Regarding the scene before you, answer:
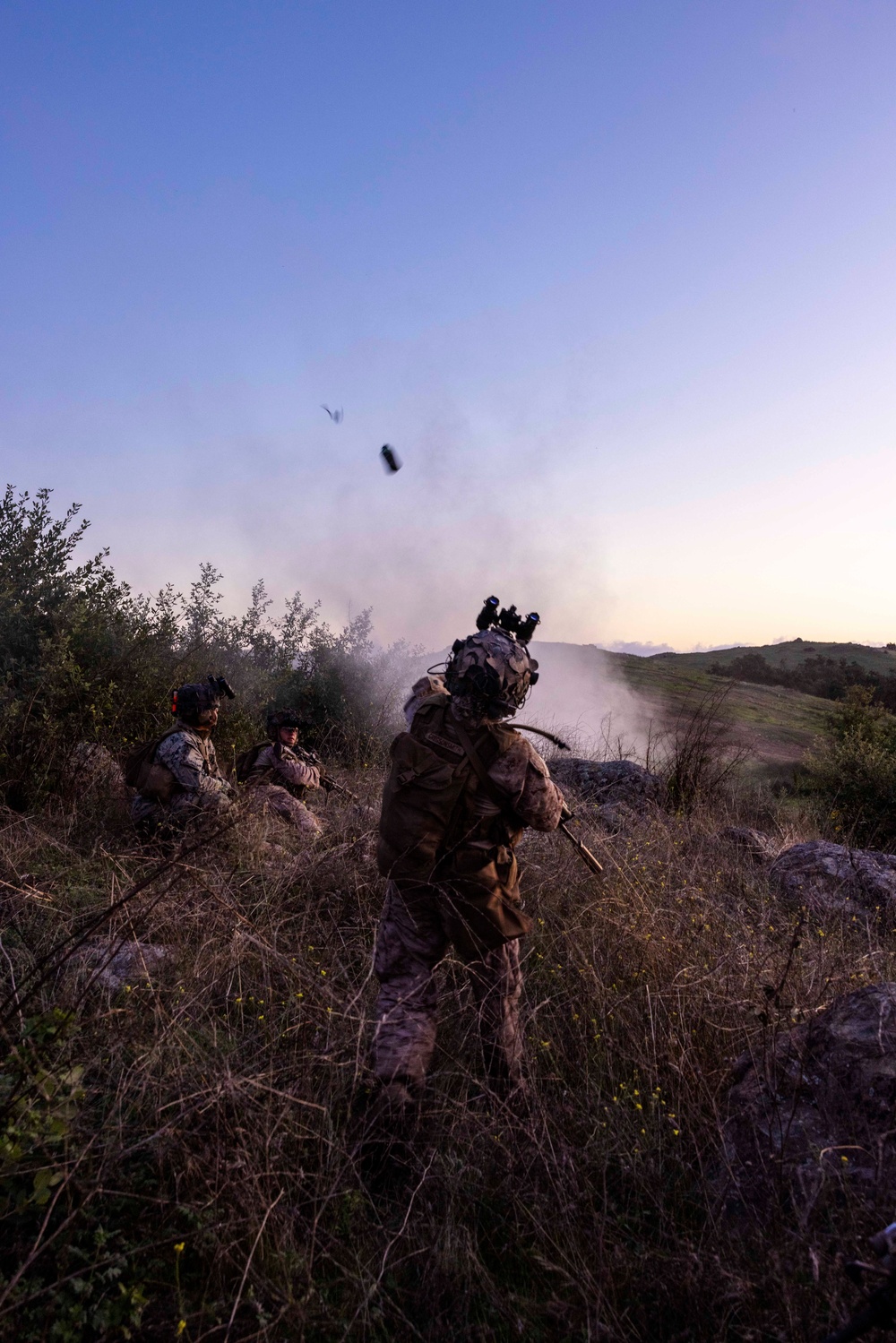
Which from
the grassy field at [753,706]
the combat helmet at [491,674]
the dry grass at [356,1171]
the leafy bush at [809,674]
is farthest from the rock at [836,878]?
the leafy bush at [809,674]

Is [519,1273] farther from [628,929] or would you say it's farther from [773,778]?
[773,778]

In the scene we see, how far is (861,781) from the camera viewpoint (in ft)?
33.0

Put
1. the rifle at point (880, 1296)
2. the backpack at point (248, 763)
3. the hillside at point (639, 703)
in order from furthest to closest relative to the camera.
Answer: the hillside at point (639, 703), the backpack at point (248, 763), the rifle at point (880, 1296)

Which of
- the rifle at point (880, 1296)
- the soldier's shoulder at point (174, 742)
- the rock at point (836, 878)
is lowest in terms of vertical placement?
the rock at point (836, 878)

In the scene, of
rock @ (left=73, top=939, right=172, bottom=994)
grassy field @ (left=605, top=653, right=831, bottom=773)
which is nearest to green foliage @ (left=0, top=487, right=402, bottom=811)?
rock @ (left=73, top=939, right=172, bottom=994)

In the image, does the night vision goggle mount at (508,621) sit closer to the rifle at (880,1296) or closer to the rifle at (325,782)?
the rifle at (880,1296)

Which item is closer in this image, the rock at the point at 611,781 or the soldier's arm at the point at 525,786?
the soldier's arm at the point at 525,786

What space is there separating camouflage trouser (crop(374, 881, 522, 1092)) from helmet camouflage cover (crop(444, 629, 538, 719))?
820 millimetres

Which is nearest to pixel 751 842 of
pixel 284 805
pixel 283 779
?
pixel 284 805

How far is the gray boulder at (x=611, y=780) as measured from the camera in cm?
867

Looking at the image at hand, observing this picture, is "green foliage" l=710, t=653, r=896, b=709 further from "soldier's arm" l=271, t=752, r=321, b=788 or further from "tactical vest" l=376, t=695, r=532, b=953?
"tactical vest" l=376, t=695, r=532, b=953

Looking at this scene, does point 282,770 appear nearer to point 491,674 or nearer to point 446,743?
point 446,743

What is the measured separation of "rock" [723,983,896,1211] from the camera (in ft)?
7.66

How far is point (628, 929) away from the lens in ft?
13.3
